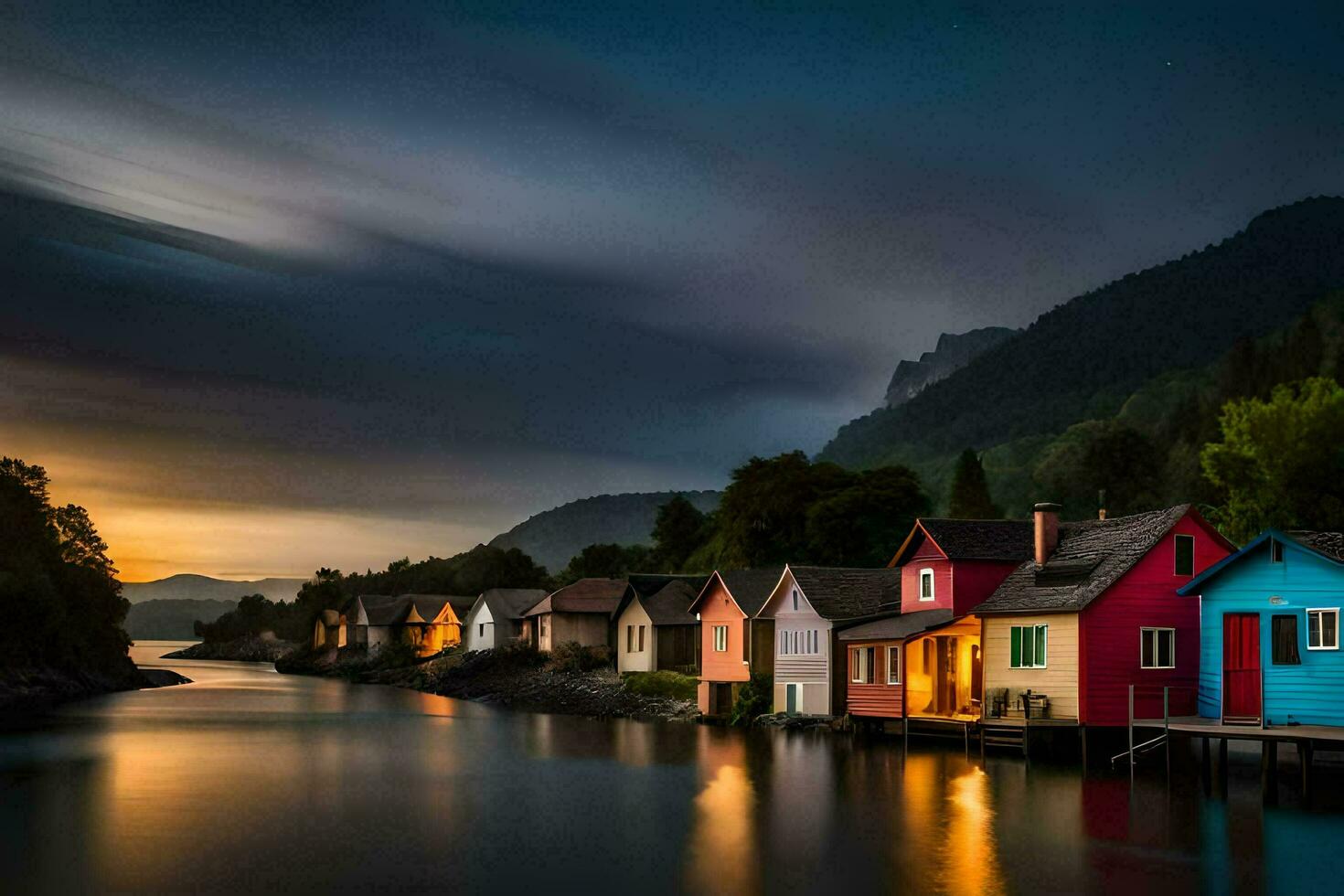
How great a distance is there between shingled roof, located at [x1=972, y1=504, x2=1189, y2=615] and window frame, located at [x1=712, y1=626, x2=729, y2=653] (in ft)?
73.7

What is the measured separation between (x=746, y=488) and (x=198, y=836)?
286 ft

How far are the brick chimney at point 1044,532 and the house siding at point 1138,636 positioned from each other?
508 centimetres

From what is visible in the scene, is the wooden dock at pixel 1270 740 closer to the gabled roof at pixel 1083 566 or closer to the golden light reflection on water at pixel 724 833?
the gabled roof at pixel 1083 566

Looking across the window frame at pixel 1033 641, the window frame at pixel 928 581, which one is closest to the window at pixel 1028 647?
the window frame at pixel 1033 641

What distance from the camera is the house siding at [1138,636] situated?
50.2 meters

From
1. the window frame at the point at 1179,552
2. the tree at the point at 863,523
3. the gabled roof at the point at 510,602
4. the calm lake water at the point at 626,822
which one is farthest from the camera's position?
the gabled roof at the point at 510,602

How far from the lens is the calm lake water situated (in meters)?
28.5

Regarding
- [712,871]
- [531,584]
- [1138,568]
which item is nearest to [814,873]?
[712,871]

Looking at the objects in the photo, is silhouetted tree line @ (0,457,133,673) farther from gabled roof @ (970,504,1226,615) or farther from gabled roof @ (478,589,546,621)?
gabled roof @ (970,504,1226,615)

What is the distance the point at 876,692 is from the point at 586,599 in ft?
167

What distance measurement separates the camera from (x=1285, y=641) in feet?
142

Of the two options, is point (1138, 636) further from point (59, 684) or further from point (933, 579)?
point (59, 684)

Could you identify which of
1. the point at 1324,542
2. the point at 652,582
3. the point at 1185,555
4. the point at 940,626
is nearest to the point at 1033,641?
the point at 940,626

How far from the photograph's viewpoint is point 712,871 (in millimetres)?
29281
